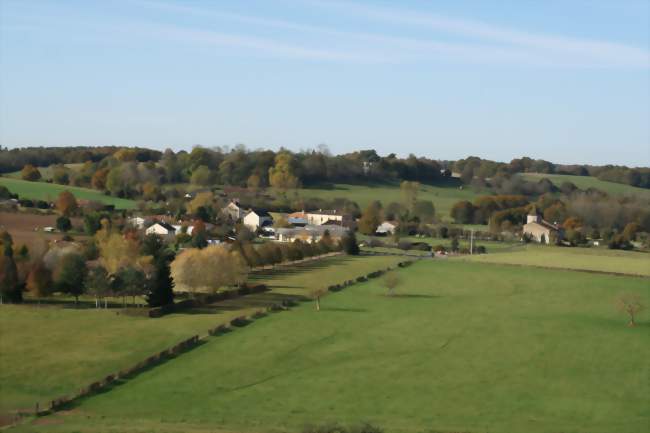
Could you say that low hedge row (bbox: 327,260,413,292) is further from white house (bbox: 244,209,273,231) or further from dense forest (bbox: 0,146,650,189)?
dense forest (bbox: 0,146,650,189)

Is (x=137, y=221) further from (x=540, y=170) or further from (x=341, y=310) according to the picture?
(x=540, y=170)

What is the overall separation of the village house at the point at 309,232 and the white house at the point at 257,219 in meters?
4.90

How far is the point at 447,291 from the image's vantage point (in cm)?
4962

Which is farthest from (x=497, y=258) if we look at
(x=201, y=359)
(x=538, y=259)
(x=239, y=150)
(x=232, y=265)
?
(x=239, y=150)

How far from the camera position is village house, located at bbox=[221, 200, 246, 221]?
9221 centimetres

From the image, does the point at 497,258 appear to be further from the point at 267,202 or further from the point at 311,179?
the point at 311,179

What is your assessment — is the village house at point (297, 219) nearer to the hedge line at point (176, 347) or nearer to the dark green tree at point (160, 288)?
the hedge line at point (176, 347)

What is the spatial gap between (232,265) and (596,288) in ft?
66.2

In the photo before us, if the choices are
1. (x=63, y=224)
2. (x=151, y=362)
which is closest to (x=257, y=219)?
(x=63, y=224)

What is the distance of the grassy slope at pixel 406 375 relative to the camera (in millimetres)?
24875

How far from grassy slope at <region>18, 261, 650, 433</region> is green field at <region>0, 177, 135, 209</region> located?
5394cm

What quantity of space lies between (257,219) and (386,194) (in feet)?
105

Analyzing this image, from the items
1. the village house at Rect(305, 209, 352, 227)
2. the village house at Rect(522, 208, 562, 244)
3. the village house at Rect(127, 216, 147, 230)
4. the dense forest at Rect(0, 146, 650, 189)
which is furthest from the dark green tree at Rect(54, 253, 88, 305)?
the dense forest at Rect(0, 146, 650, 189)

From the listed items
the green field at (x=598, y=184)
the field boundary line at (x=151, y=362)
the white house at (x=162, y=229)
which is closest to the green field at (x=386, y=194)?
the green field at (x=598, y=184)
